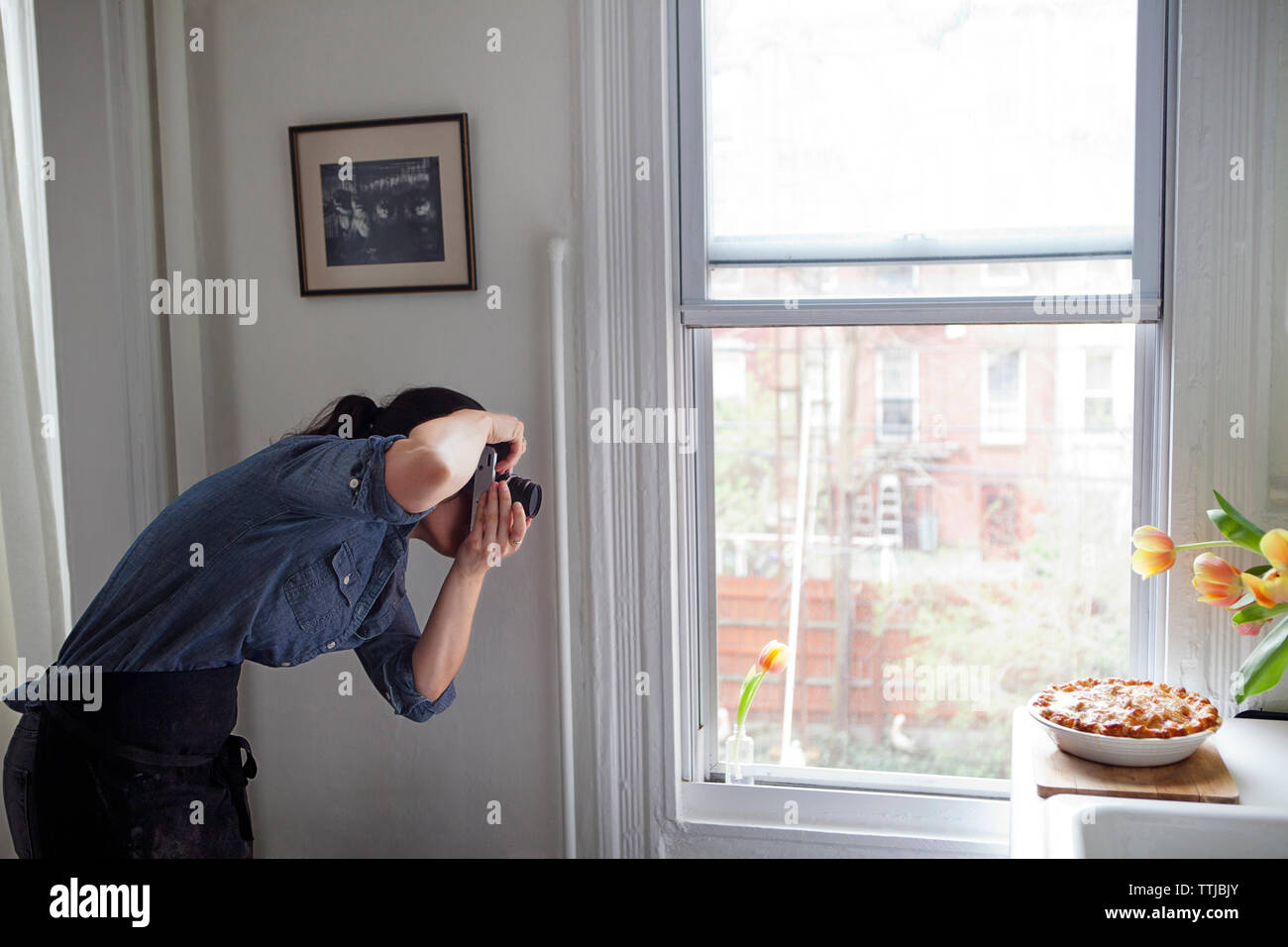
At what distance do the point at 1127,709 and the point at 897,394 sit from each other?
68 cm

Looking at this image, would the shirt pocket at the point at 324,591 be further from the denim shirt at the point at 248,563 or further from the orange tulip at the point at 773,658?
the orange tulip at the point at 773,658

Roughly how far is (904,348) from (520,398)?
2.42 ft

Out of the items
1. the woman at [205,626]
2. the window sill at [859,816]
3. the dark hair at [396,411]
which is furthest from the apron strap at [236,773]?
the window sill at [859,816]

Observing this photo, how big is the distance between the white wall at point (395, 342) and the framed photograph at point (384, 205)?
0.04 meters

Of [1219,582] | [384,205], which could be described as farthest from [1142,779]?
[384,205]

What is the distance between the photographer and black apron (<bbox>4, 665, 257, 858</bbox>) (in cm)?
149

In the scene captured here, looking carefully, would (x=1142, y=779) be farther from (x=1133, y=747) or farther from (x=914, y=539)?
(x=914, y=539)

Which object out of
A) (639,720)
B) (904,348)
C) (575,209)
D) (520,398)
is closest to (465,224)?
(575,209)

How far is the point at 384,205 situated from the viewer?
1.97m

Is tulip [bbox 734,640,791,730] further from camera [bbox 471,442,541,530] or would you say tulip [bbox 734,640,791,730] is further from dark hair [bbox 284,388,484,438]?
dark hair [bbox 284,388,484,438]

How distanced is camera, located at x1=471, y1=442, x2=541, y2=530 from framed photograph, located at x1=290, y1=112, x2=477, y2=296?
41cm

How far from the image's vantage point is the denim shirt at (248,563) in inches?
54.9

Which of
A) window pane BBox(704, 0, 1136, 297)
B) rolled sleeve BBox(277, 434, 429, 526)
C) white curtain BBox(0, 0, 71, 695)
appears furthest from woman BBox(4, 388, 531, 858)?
window pane BBox(704, 0, 1136, 297)
